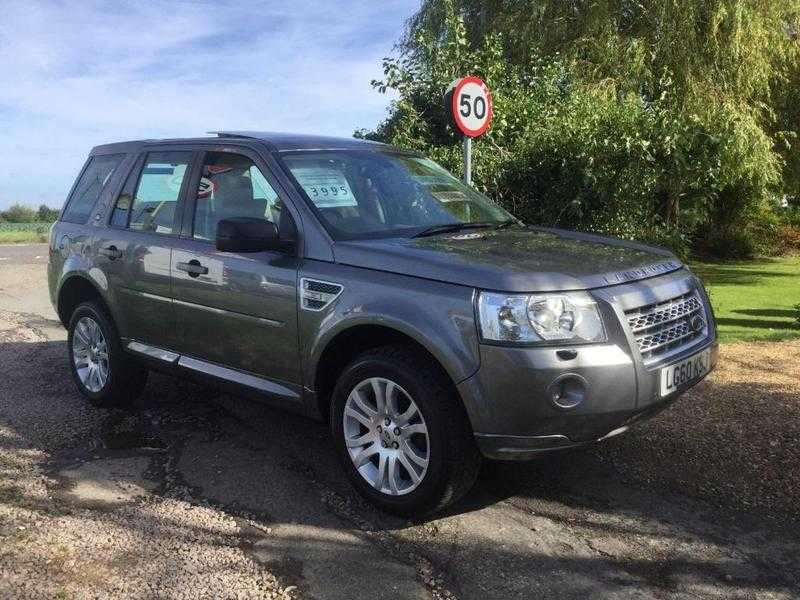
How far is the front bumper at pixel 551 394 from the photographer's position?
328 cm

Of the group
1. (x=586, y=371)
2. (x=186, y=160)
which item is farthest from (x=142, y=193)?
(x=586, y=371)

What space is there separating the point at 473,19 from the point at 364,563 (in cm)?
1452

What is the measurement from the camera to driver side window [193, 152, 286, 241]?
447cm

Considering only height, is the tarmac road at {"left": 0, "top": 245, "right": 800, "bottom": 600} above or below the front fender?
below

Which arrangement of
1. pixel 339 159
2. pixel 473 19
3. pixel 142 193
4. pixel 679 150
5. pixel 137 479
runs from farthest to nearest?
1. pixel 473 19
2. pixel 679 150
3. pixel 142 193
4. pixel 339 159
5. pixel 137 479

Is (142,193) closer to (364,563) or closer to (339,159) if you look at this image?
(339,159)

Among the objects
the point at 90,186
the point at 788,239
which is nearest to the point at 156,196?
the point at 90,186

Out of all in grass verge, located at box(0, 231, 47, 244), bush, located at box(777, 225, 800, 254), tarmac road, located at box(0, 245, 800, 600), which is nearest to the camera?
tarmac road, located at box(0, 245, 800, 600)

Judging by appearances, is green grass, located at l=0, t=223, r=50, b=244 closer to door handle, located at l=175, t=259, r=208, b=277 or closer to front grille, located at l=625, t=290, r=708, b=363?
door handle, located at l=175, t=259, r=208, b=277

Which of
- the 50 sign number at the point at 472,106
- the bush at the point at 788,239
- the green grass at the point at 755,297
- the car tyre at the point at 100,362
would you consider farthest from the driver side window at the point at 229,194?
the bush at the point at 788,239

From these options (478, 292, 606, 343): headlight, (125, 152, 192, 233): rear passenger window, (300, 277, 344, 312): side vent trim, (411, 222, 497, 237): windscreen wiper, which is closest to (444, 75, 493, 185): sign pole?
(411, 222, 497, 237): windscreen wiper

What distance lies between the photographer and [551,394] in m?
3.28

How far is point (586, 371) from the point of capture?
3.30 metres

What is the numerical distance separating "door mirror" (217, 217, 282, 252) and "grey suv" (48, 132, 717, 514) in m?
0.01
